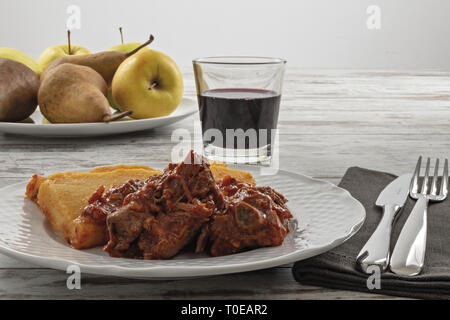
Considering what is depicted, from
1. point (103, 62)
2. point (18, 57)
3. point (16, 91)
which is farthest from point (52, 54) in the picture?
point (16, 91)

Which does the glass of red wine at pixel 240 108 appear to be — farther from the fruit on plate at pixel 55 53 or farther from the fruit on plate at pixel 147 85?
the fruit on plate at pixel 55 53

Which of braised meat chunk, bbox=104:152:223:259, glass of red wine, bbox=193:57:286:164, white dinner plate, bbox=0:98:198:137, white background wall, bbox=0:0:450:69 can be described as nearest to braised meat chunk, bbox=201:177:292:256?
braised meat chunk, bbox=104:152:223:259

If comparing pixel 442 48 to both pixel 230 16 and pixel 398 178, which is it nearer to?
pixel 230 16

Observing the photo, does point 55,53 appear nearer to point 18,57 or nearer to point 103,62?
point 18,57

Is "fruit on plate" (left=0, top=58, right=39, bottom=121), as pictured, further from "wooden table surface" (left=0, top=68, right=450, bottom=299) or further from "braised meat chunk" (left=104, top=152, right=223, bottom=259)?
"braised meat chunk" (left=104, top=152, right=223, bottom=259)

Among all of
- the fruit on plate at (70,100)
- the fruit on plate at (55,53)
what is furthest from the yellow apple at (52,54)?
the fruit on plate at (70,100)
